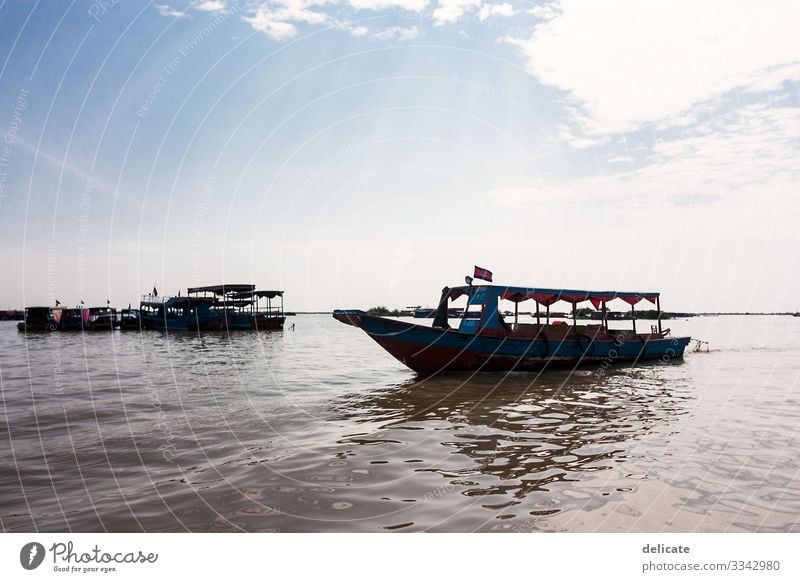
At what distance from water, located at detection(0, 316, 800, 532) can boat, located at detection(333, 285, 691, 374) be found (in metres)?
1.80

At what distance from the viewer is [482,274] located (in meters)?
17.5

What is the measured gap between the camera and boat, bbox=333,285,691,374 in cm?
1634

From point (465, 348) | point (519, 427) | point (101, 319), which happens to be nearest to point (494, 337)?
point (465, 348)

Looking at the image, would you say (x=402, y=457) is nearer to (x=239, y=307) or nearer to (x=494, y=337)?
(x=494, y=337)

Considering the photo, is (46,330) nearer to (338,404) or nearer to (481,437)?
(338,404)

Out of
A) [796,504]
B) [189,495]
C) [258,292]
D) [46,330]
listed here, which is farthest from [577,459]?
[46,330]

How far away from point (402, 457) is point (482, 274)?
11.2 meters

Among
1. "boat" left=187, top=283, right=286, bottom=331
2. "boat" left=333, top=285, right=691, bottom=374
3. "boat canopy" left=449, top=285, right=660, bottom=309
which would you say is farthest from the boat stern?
"boat" left=187, top=283, right=286, bottom=331

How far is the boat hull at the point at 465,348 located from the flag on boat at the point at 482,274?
2214 mm

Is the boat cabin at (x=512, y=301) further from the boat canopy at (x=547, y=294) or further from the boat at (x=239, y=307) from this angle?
the boat at (x=239, y=307)

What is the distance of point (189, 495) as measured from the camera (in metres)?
5.64

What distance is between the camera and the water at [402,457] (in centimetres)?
505

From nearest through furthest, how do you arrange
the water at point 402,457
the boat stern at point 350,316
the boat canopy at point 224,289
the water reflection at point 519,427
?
the water at point 402,457 < the water reflection at point 519,427 < the boat stern at point 350,316 < the boat canopy at point 224,289

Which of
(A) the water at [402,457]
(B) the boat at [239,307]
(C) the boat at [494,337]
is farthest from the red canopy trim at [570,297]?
(B) the boat at [239,307]
